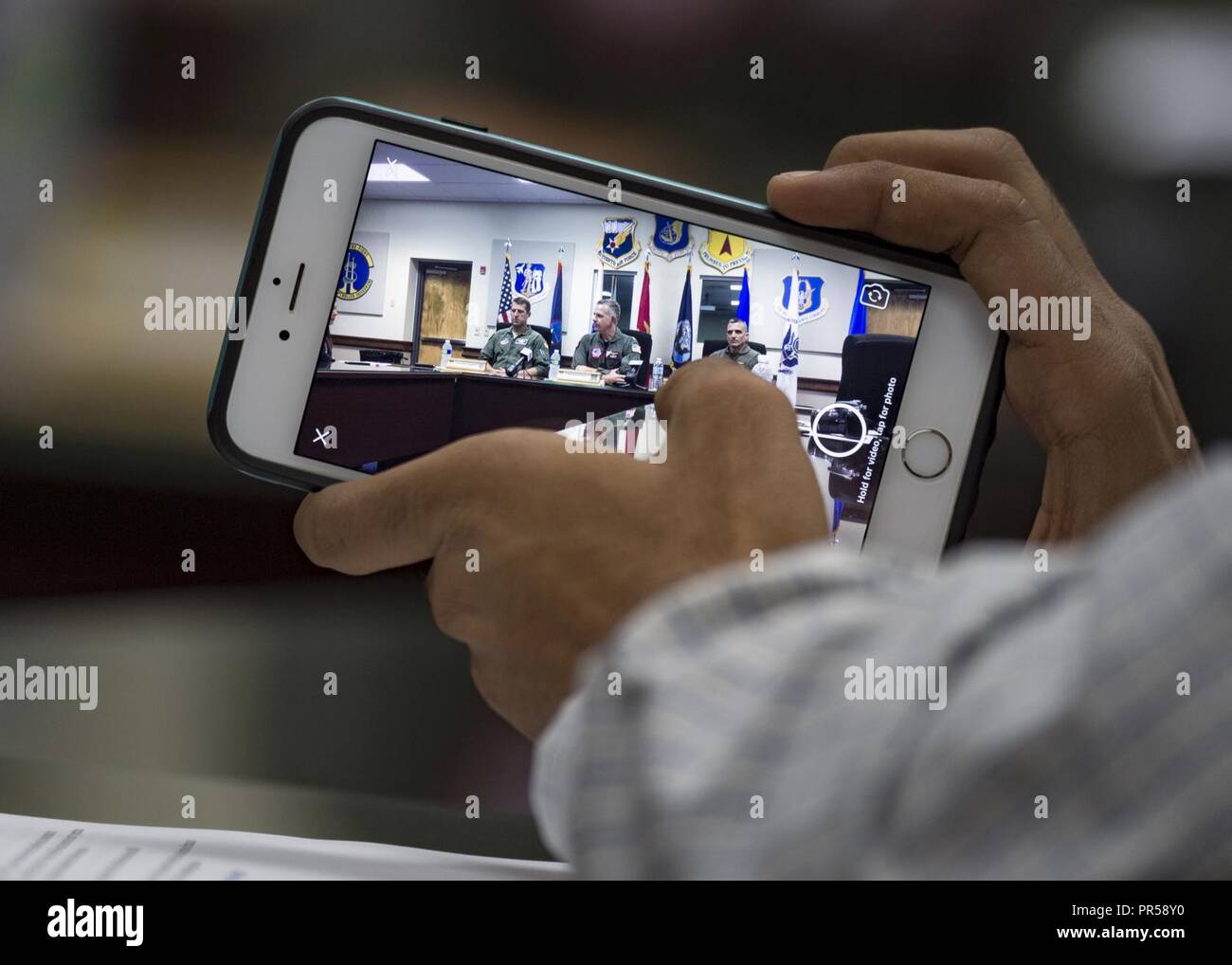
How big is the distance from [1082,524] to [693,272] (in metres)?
0.21

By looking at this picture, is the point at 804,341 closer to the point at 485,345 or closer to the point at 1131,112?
the point at 485,345

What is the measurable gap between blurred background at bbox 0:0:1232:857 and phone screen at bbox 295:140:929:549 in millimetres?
258

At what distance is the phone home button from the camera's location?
361 millimetres

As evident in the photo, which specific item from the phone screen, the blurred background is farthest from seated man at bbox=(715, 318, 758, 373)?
the blurred background

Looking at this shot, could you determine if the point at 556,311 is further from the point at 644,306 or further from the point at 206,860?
the point at 206,860

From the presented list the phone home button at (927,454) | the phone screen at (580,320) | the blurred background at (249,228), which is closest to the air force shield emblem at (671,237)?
the phone screen at (580,320)

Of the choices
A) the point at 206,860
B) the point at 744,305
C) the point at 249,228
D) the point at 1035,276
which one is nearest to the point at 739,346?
the point at 744,305

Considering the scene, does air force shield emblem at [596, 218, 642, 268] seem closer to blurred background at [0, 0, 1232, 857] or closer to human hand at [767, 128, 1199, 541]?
human hand at [767, 128, 1199, 541]

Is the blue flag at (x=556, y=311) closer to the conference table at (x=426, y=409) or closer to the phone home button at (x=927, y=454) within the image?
the conference table at (x=426, y=409)

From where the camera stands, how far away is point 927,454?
362 mm

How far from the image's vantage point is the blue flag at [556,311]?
0.37 m
